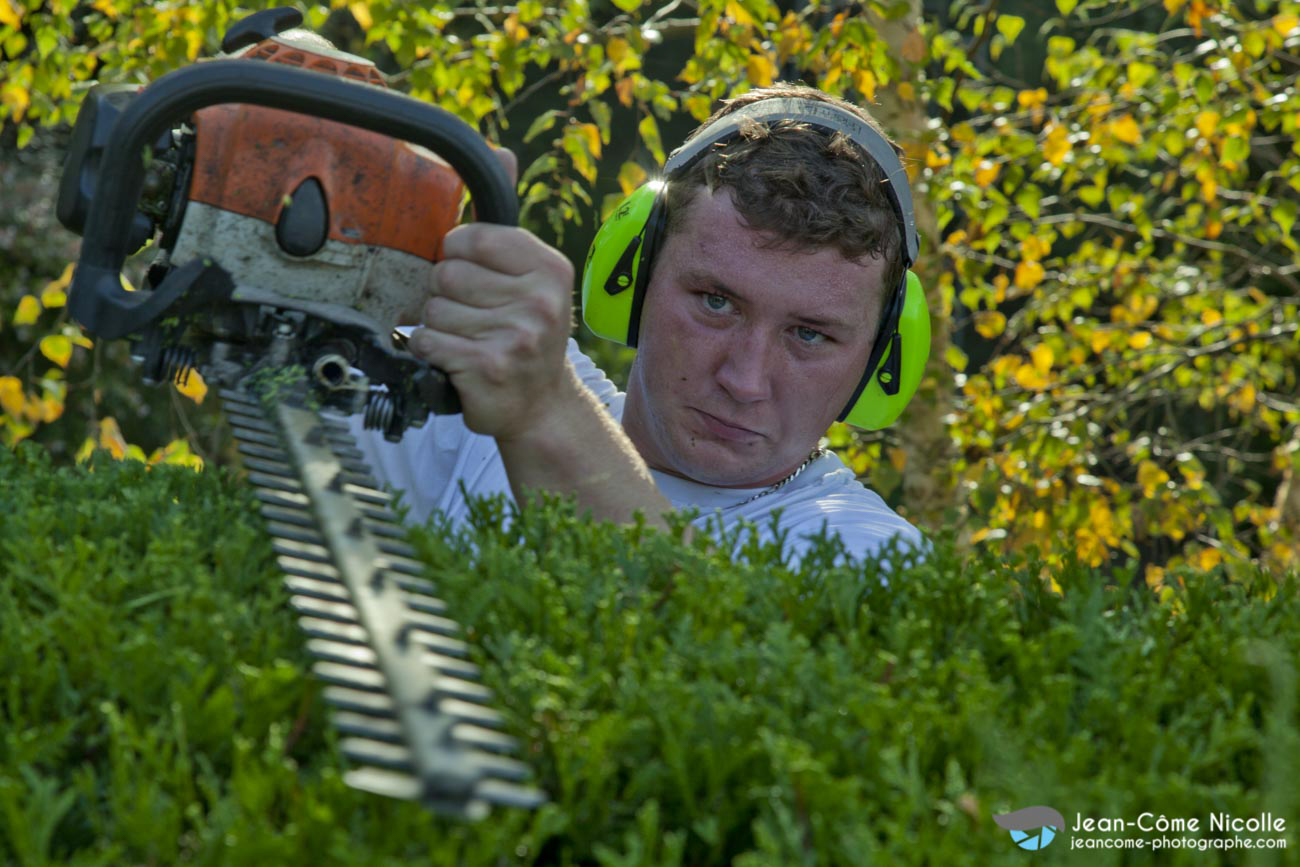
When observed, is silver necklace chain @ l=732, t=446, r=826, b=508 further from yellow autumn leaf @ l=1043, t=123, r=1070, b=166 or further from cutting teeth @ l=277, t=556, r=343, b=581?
yellow autumn leaf @ l=1043, t=123, r=1070, b=166

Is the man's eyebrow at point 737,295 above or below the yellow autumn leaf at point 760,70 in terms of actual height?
below

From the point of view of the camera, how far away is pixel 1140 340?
610 cm

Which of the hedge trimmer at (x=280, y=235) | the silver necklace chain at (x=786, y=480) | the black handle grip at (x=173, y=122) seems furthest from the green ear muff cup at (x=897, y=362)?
the black handle grip at (x=173, y=122)

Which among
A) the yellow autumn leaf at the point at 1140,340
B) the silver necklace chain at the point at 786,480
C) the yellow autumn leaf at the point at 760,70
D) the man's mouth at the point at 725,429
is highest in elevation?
the yellow autumn leaf at the point at 760,70

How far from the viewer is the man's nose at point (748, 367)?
277 centimetres

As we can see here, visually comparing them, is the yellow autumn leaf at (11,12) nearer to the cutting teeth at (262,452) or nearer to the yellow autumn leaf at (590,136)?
the yellow autumn leaf at (590,136)

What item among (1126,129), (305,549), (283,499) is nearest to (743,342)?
(283,499)

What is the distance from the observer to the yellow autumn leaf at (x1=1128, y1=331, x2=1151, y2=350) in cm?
607

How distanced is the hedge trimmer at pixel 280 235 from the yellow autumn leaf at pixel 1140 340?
4.90 m

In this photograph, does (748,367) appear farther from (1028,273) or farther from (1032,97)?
(1032,97)

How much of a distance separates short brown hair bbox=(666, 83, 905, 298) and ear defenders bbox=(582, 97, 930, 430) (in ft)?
0.08

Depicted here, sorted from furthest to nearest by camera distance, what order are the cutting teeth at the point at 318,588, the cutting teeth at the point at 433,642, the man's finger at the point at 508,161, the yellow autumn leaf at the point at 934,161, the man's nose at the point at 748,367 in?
1. the yellow autumn leaf at the point at 934,161
2. the man's nose at the point at 748,367
3. the man's finger at the point at 508,161
4. the cutting teeth at the point at 318,588
5. the cutting teeth at the point at 433,642

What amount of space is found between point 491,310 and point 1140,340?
5.00 meters

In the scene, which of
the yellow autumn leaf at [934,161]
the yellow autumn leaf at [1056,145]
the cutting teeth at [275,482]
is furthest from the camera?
the yellow autumn leaf at [1056,145]
